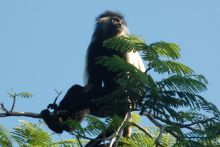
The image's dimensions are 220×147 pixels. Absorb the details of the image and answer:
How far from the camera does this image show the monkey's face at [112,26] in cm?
742

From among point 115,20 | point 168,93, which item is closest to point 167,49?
point 168,93

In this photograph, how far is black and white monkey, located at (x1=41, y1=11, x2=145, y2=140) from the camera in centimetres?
571

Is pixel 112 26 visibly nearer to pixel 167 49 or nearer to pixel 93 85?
pixel 93 85

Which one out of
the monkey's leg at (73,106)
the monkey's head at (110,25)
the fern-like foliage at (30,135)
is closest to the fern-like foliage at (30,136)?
the fern-like foliage at (30,135)

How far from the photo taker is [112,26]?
745cm

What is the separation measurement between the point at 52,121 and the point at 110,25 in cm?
226

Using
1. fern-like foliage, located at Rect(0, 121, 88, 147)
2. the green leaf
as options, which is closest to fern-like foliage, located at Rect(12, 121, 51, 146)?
fern-like foliage, located at Rect(0, 121, 88, 147)

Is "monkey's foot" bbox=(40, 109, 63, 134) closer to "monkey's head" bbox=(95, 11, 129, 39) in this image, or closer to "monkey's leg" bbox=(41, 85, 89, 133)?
"monkey's leg" bbox=(41, 85, 89, 133)

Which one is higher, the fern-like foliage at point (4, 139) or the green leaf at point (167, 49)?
the green leaf at point (167, 49)

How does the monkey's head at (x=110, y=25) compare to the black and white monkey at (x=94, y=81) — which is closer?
the black and white monkey at (x=94, y=81)

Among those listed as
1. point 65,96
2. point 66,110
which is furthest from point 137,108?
point 65,96

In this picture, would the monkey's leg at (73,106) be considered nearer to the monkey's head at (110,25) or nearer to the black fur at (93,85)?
the black fur at (93,85)

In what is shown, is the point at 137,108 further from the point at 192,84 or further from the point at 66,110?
the point at 66,110

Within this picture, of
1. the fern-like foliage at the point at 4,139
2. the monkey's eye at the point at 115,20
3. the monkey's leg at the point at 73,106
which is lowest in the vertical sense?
the fern-like foliage at the point at 4,139
